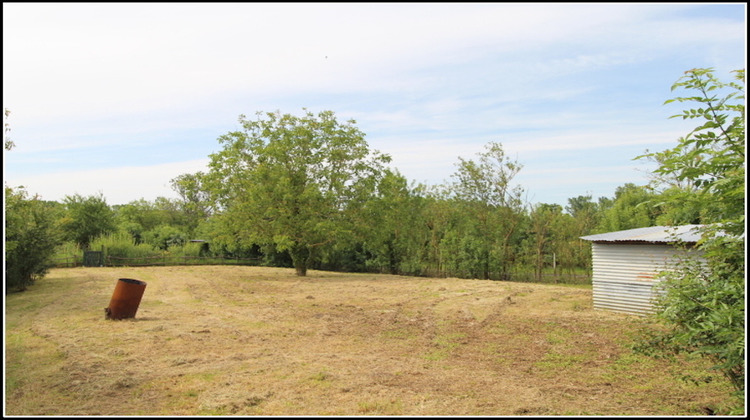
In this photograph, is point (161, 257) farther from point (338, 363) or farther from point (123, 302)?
point (338, 363)

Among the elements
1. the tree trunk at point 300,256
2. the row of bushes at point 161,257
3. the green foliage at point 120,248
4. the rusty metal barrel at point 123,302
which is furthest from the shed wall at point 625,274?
the green foliage at point 120,248

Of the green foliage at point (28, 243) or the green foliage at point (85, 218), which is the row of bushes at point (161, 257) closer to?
the green foliage at point (85, 218)

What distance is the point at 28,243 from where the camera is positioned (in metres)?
17.6

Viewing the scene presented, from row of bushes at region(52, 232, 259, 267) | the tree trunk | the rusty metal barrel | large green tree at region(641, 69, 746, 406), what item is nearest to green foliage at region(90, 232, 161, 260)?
row of bushes at region(52, 232, 259, 267)

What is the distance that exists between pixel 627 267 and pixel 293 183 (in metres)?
15.3

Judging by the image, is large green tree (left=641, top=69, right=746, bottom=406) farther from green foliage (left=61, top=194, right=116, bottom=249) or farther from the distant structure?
green foliage (left=61, top=194, right=116, bottom=249)

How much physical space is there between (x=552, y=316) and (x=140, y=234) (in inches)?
1378

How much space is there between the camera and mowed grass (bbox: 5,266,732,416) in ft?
17.6

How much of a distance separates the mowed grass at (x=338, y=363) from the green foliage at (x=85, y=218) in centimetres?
2026

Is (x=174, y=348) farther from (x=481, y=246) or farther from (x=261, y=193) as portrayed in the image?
(x=481, y=246)

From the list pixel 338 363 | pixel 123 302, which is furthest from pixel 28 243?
pixel 338 363

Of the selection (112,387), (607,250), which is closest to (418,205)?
(607,250)

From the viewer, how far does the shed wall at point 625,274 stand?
11750 mm

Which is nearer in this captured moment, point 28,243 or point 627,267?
point 627,267
